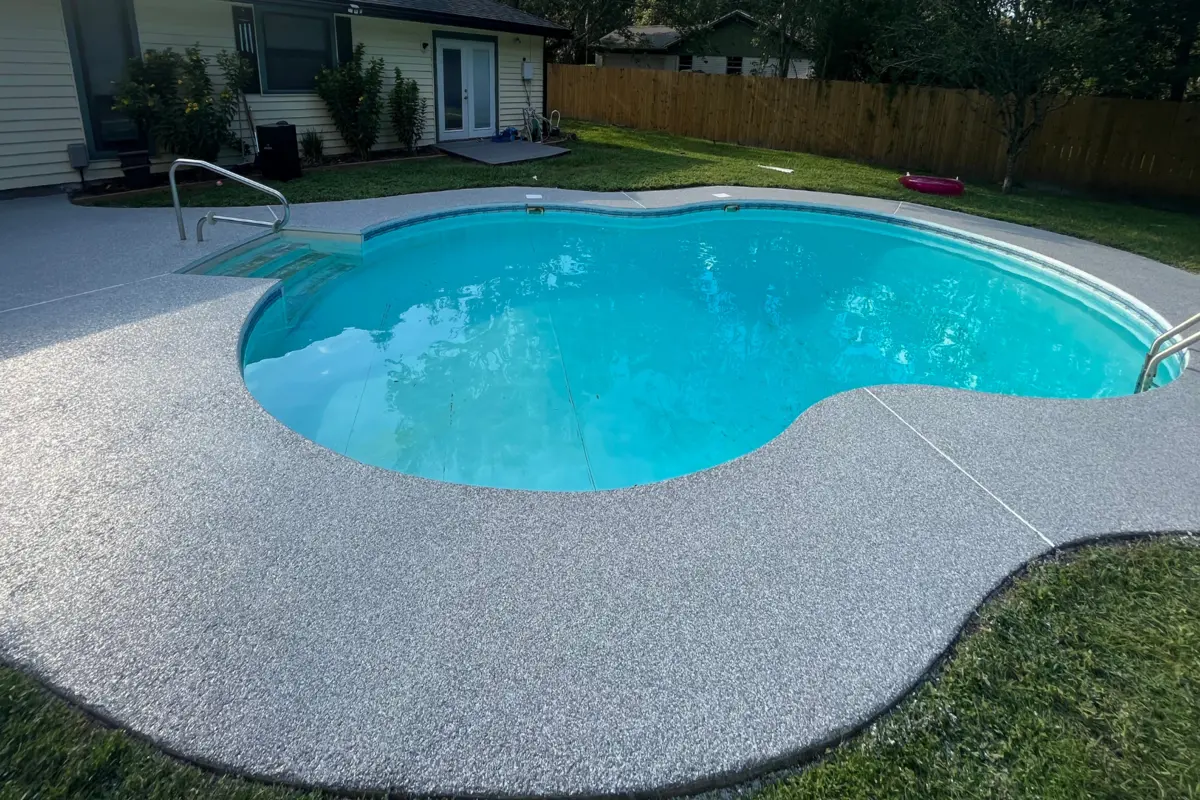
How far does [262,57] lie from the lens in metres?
11.5

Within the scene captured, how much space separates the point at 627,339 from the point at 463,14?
9.86 m

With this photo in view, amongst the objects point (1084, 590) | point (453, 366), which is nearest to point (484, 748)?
point (1084, 590)

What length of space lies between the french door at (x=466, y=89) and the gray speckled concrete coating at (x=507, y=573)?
1129cm

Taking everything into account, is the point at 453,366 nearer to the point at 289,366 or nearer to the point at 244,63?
the point at 289,366

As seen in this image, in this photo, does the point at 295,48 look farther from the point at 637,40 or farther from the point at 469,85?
the point at 637,40

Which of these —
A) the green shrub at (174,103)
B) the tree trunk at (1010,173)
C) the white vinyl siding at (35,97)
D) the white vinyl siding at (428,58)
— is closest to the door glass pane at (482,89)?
the white vinyl siding at (428,58)

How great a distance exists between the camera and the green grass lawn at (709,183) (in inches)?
390

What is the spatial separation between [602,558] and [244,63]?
1108 centimetres

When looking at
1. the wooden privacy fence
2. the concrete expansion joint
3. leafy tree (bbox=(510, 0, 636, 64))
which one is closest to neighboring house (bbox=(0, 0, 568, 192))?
the wooden privacy fence

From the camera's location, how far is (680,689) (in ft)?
8.16

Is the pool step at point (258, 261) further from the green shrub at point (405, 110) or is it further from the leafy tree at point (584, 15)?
the leafy tree at point (584, 15)

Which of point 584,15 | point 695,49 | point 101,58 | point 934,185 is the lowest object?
point 934,185

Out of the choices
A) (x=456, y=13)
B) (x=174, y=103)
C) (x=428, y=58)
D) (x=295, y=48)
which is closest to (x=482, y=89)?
(x=428, y=58)

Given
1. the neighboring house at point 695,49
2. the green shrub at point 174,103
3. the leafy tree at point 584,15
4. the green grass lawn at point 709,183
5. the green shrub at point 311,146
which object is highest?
the leafy tree at point 584,15
